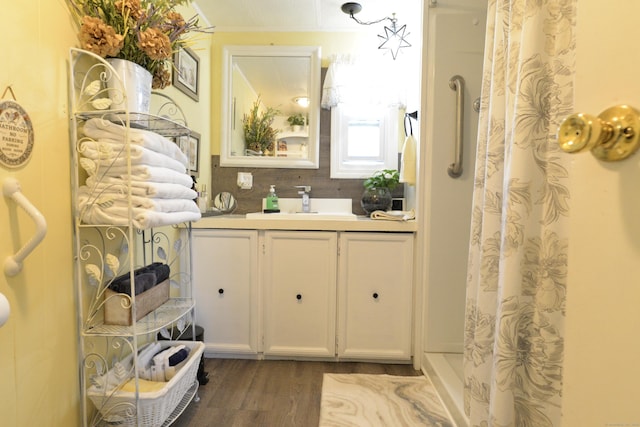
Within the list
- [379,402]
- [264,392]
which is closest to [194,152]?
[264,392]

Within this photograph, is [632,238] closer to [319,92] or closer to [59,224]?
[59,224]

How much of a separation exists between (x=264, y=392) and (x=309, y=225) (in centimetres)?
94

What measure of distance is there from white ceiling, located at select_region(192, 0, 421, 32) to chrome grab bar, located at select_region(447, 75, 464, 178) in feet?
1.80

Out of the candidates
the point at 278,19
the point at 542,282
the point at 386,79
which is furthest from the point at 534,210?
the point at 278,19

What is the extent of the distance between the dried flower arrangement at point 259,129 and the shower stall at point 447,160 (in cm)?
116

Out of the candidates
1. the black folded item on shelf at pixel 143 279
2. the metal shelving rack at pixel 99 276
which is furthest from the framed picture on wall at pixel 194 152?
the black folded item on shelf at pixel 143 279

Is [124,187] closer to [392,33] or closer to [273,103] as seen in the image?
[273,103]

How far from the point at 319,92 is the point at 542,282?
206 cm

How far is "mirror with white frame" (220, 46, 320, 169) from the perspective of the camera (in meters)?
2.45

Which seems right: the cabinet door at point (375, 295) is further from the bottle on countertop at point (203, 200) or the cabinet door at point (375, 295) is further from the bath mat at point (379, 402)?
the bottle on countertop at point (203, 200)

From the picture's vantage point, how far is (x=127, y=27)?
1.17 metres

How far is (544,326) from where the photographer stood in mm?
784

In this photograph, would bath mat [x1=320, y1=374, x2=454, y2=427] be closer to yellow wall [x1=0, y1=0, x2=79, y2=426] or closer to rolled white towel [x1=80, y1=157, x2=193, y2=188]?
yellow wall [x1=0, y1=0, x2=79, y2=426]

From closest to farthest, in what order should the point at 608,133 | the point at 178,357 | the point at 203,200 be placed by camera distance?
1. the point at 608,133
2. the point at 178,357
3. the point at 203,200
